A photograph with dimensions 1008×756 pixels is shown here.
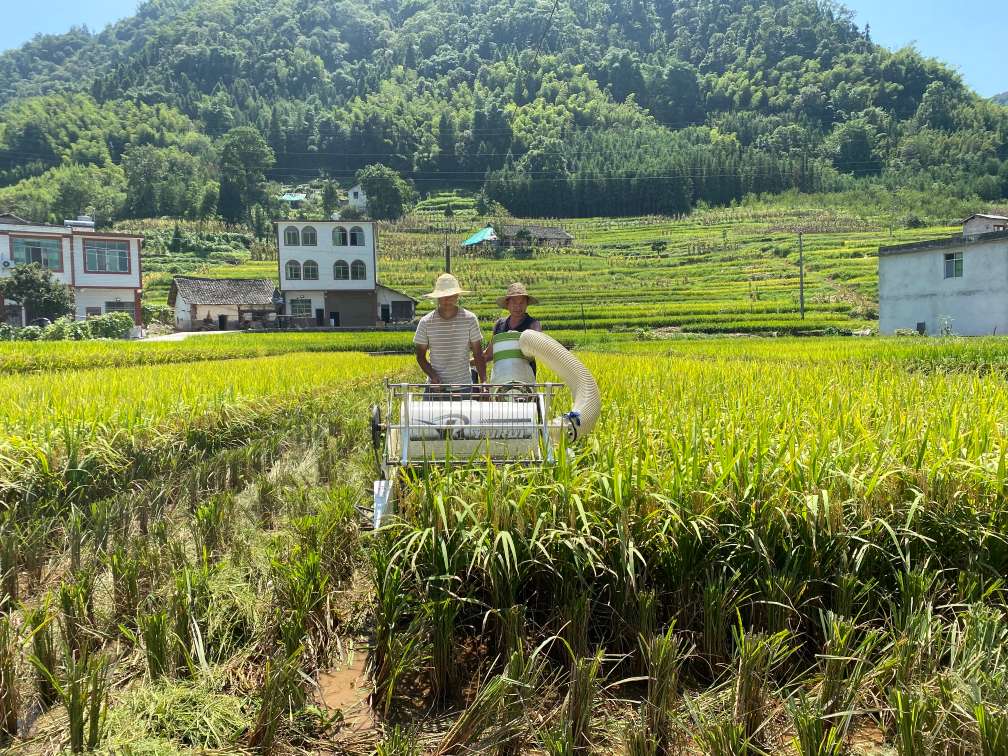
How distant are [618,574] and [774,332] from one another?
30.2 metres

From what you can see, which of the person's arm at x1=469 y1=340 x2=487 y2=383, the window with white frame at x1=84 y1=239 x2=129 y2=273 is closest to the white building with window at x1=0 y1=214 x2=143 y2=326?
the window with white frame at x1=84 y1=239 x2=129 y2=273

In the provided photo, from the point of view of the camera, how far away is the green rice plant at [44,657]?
239 centimetres

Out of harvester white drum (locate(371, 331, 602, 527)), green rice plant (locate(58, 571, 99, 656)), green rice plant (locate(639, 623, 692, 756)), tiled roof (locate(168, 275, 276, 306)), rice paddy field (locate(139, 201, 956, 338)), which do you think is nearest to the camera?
green rice plant (locate(639, 623, 692, 756))

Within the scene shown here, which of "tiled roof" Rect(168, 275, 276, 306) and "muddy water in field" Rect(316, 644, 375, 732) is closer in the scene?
"muddy water in field" Rect(316, 644, 375, 732)

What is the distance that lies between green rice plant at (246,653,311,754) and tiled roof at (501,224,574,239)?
60.4 metres

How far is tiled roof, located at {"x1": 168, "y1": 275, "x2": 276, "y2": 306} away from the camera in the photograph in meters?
40.3

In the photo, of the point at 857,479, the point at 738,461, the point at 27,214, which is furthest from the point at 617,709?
the point at 27,214

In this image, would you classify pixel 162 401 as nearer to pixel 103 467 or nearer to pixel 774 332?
pixel 103 467

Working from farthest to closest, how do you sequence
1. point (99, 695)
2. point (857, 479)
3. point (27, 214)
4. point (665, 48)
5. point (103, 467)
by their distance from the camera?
point (665, 48), point (27, 214), point (103, 467), point (857, 479), point (99, 695)

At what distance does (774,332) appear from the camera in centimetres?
3048

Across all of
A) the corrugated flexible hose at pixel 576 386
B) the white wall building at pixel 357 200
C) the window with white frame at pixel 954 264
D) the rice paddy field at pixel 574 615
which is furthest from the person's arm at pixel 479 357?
the white wall building at pixel 357 200

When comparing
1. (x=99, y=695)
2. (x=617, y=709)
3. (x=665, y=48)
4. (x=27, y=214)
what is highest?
(x=665, y=48)

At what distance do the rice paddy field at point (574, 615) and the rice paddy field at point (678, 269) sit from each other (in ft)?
95.5

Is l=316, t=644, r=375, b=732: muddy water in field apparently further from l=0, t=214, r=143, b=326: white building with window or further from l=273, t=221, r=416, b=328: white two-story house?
l=273, t=221, r=416, b=328: white two-story house
